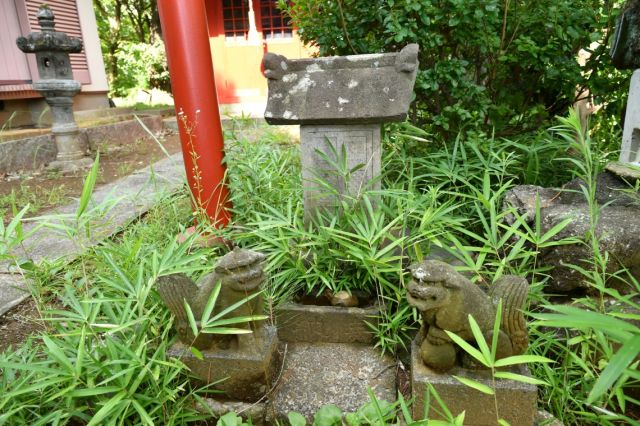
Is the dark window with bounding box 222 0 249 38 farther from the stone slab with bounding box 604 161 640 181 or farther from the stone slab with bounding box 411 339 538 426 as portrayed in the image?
the stone slab with bounding box 411 339 538 426

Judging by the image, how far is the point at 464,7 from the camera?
8.77 feet

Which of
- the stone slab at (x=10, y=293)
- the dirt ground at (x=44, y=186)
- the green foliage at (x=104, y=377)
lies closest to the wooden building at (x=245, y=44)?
the dirt ground at (x=44, y=186)

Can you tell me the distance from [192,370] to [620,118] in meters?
3.54

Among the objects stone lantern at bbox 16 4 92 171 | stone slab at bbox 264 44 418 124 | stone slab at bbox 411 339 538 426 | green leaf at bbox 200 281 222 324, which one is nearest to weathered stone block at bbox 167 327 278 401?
green leaf at bbox 200 281 222 324

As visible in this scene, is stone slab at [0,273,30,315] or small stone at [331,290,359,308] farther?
stone slab at [0,273,30,315]

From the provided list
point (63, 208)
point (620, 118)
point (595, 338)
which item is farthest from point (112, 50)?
point (595, 338)

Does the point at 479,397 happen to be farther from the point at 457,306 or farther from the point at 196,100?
the point at 196,100

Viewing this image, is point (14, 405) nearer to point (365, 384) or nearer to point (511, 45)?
point (365, 384)

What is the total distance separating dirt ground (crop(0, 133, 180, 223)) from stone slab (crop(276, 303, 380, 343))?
2.05 m

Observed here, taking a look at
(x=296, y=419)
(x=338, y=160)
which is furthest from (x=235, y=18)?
(x=296, y=419)

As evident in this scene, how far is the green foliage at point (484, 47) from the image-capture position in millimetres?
2824

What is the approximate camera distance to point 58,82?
532cm

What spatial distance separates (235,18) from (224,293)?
890 centimetres

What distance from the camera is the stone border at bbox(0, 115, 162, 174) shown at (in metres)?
4.98
